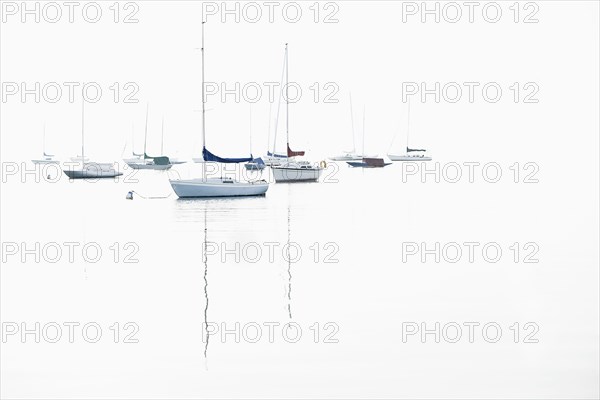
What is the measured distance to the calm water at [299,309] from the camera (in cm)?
1221

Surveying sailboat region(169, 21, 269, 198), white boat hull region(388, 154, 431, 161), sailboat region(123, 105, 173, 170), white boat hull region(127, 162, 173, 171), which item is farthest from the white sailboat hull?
white boat hull region(388, 154, 431, 161)

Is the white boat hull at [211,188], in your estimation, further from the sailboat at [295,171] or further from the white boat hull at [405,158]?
the white boat hull at [405,158]

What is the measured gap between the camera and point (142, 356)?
43.9ft

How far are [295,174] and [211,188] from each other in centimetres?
2177

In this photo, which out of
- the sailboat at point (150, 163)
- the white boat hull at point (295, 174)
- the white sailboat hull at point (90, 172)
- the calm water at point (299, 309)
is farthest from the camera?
the sailboat at point (150, 163)

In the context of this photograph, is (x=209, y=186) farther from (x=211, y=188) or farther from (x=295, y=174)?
(x=295, y=174)

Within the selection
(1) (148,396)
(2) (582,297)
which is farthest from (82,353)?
(2) (582,297)

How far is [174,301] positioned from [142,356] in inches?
159

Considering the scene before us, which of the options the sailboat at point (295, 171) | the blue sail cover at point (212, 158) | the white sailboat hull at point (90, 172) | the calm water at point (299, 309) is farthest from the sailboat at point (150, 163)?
the calm water at point (299, 309)

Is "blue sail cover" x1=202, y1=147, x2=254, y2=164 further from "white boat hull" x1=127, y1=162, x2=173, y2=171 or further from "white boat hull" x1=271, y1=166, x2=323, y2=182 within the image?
"white boat hull" x1=127, y1=162, x2=173, y2=171

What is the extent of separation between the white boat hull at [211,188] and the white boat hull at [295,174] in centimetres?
1915

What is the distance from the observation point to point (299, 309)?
55.1 feet

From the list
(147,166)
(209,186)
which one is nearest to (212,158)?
(209,186)

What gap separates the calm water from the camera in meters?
12.2
